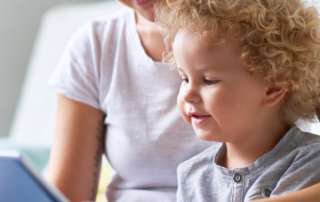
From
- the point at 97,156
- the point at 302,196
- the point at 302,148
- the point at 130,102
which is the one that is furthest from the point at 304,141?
the point at 97,156

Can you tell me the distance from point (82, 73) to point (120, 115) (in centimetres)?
16

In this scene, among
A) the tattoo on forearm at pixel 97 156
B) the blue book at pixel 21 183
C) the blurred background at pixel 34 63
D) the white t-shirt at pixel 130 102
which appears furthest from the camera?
the blurred background at pixel 34 63

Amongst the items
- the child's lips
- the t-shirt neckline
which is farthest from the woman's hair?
the t-shirt neckline

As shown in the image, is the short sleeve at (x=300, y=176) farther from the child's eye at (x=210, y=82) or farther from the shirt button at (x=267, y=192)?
the child's eye at (x=210, y=82)

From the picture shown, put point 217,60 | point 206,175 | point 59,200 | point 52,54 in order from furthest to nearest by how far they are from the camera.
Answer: point 52,54 < point 206,175 < point 217,60 < point 59,200

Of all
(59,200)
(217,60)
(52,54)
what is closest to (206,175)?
(217,60)

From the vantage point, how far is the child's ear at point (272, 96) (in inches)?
27.8

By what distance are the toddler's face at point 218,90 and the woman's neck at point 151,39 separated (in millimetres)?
234

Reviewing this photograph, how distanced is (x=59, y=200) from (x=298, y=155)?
436 mm

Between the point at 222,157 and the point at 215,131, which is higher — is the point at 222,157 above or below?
below

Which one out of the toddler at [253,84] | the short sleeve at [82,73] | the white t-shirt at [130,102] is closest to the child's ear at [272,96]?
the toddler at [253,84]

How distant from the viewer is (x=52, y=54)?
6.10ft

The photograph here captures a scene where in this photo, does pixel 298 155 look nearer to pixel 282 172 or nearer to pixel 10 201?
pixel 282 172

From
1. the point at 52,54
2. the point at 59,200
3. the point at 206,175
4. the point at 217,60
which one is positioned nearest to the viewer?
the point at 59,200
